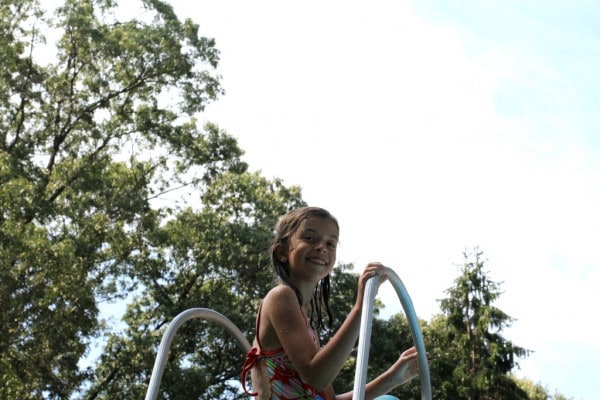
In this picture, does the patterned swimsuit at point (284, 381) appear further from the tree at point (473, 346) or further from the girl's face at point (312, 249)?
the tree at point (473, 346)

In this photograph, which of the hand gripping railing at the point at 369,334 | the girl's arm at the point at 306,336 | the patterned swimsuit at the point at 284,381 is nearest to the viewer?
the hand gripping railing at the point at 369,334

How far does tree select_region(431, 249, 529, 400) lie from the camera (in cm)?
2322

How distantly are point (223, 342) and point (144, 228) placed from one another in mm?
3171

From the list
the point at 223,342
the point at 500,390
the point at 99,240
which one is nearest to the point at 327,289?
the point at 99,240

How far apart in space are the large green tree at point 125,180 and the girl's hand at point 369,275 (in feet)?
48.9

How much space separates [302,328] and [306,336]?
3 cm

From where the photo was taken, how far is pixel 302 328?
281 cm

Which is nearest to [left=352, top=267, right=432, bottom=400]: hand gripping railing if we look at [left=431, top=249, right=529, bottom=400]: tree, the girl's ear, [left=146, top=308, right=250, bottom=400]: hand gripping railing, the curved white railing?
the curved white railing

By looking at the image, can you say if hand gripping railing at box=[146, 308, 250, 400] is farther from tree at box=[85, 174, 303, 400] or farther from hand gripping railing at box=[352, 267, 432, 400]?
tree at box=[85, 174, 303, 400]

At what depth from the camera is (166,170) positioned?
21.4 m

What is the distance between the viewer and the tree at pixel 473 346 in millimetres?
23219

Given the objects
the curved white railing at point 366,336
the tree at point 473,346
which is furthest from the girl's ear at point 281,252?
the tree at point 473,346

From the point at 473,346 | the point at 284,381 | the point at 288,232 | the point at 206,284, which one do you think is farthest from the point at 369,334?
the point at 473,346

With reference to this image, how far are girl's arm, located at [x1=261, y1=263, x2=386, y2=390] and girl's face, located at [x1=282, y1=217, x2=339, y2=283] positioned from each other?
19 centimetres
